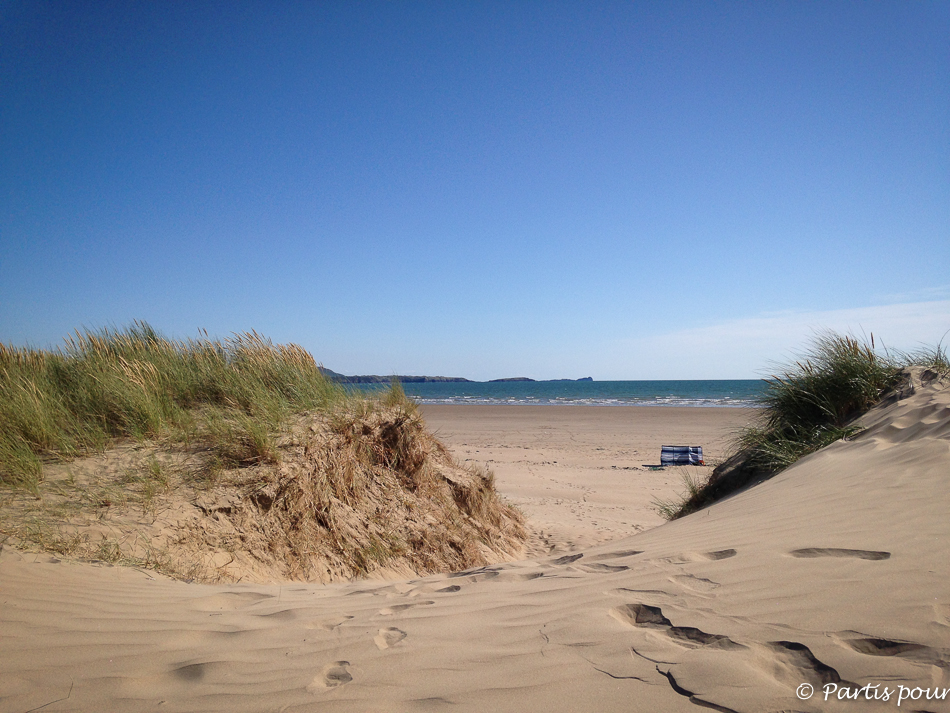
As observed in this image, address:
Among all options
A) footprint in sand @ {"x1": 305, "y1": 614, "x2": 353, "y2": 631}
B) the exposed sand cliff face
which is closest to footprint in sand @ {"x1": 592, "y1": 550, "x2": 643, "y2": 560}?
footprint in sand @ {"x1": 305, "y1": 614, "x2": 353, "y2": 631}

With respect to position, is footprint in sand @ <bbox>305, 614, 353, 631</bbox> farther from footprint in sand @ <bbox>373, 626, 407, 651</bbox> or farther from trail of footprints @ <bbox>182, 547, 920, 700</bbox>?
footprint in sand @ <bbox>373, 626, 407, 651</bbox>

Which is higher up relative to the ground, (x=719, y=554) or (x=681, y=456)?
(x=719, y=554)

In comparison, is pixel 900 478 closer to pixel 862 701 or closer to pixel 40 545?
pixel 862 701

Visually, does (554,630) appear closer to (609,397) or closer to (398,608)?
(398,608)

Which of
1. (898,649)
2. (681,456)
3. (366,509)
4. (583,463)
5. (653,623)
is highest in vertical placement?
(898,649)

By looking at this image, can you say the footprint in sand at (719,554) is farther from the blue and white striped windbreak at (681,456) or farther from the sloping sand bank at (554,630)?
the blue and white striped windbreak at (681,456)

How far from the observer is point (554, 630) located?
2.19 m

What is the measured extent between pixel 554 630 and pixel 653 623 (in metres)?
0.42

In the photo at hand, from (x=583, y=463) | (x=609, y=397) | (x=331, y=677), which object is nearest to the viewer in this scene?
(x=331, y=677)

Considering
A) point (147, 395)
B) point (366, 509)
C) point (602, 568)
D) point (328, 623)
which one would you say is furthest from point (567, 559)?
point (147, 395)

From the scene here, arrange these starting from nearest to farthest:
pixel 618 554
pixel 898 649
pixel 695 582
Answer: pixel 898 649 < pixel 695 582 < pixel 618 554

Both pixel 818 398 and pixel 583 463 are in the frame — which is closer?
pixel 818 398

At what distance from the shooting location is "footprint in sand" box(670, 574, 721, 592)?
94.4 inches

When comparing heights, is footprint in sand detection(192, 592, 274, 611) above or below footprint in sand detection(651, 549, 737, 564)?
below
